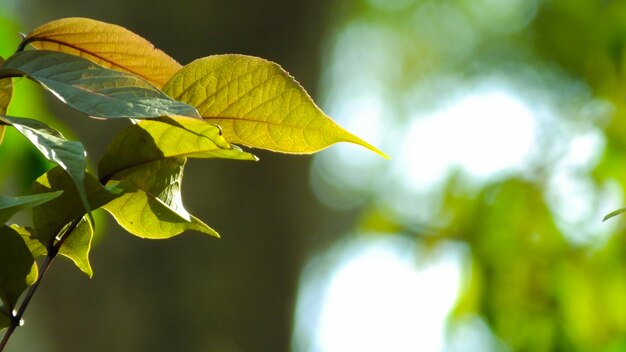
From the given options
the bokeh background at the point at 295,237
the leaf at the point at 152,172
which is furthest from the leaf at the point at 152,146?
the bokeh background at the point at 295,237

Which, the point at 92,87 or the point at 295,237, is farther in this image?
the point at 295,237

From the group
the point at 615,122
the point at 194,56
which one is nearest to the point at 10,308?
the point at 615,122

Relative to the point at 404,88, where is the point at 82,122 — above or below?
below

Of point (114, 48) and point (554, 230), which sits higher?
point (554, 230)

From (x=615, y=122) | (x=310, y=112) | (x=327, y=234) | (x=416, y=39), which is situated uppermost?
(x=416, y=39)

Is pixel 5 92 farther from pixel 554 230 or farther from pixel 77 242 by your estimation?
pixel 554 230

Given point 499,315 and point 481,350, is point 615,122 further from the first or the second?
point 481,350

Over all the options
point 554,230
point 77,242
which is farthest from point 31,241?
point 554,230
